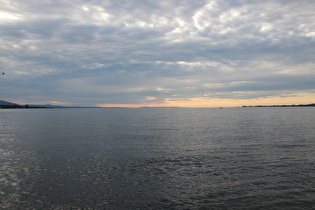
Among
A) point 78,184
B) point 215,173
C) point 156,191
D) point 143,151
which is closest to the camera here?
point 156,191

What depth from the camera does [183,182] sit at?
18.7 m

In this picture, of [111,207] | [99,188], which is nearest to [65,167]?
[99,188]

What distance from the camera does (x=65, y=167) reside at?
23.2m

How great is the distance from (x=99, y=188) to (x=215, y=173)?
34.1 feet

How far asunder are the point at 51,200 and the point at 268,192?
608 inches

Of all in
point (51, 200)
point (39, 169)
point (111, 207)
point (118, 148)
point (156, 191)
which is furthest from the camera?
point (118, 148)

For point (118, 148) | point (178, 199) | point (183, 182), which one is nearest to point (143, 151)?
point (118, 148)

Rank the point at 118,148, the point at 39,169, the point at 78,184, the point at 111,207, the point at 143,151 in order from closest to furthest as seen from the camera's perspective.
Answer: the point at 111,207, the point at 78,184, the point at 39,169, the point at 143,151, the point at 118,148

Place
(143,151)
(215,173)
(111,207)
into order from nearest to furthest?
(111,207)
(215,173)
(143,151)

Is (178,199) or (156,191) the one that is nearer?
(178,199)

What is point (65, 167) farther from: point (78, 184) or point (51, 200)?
point (51, 200)

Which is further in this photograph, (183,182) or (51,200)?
(183,182)

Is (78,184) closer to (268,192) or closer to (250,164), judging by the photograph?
(268,192)

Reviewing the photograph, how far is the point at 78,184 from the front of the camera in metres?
18.5
